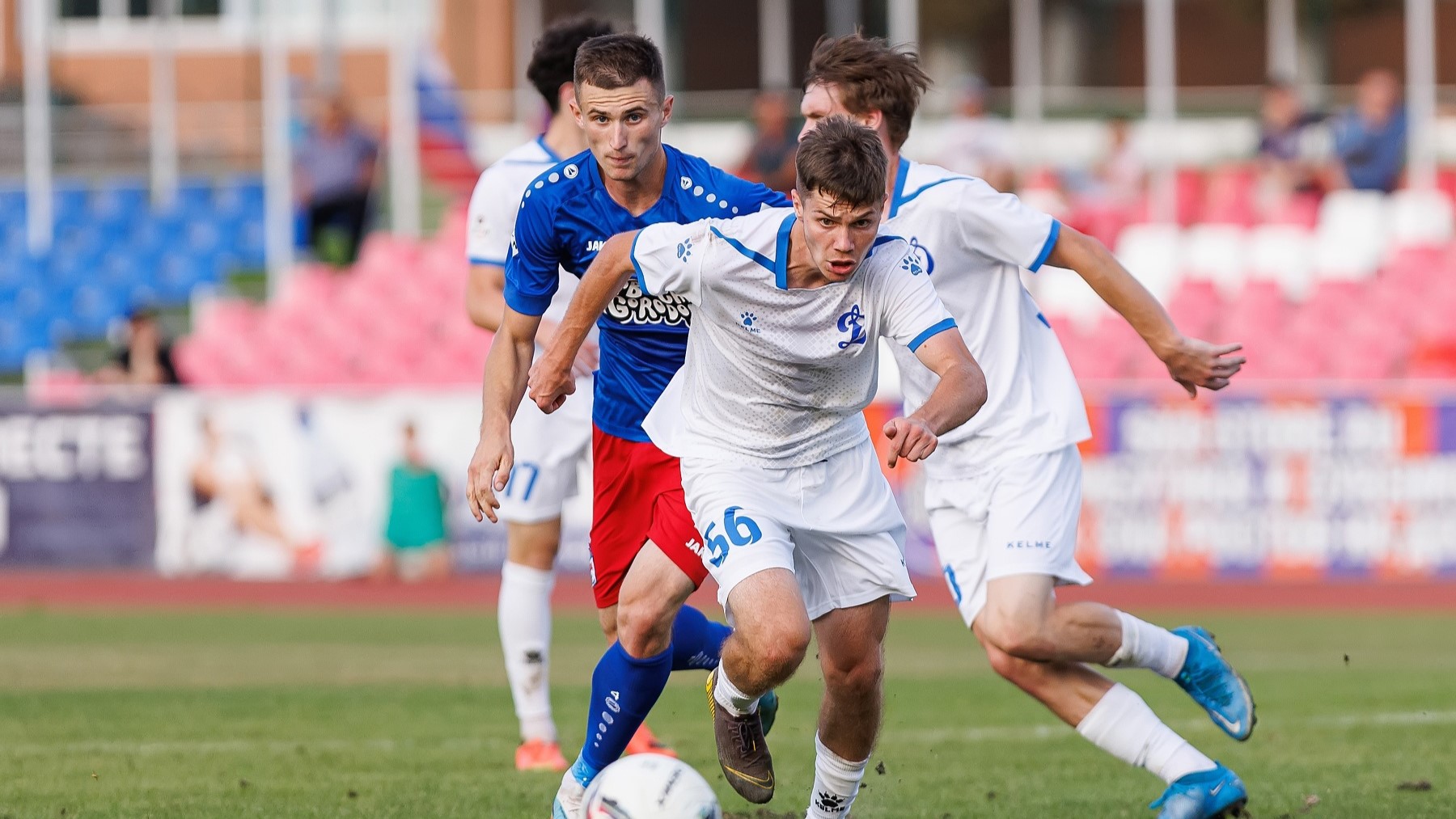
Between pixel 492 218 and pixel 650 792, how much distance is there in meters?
2.94

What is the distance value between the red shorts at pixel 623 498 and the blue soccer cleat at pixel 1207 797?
5.95ft

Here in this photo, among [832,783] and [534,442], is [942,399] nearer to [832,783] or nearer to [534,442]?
[832,783]

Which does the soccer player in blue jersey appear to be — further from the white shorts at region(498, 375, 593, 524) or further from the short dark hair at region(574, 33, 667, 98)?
the white shorts at region(498, 375, 593, 524)

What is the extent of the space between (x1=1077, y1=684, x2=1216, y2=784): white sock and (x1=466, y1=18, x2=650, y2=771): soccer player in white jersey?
7.58 feet

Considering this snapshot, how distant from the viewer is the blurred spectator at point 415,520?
17.0 meters

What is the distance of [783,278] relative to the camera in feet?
17.6

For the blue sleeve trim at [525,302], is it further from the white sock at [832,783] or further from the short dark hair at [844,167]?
the white sock at [832,783]

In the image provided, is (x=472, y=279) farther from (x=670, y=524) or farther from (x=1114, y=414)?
(x=1114, y=414)

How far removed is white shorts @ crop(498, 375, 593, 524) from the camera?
7.56m

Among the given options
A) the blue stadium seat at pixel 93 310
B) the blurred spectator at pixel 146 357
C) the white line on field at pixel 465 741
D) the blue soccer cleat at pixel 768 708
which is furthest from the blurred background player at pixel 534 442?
the blue stadium seat at pixel 93 310

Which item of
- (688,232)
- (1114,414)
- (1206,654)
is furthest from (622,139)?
(1114,414)

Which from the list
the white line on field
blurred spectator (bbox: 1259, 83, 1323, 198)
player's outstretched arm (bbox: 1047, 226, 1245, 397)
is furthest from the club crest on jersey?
blurred spectator (bbox: 1259, 83, 1323, 198)

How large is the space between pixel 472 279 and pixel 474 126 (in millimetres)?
20683


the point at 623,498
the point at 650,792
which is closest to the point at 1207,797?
the point at 650,792
